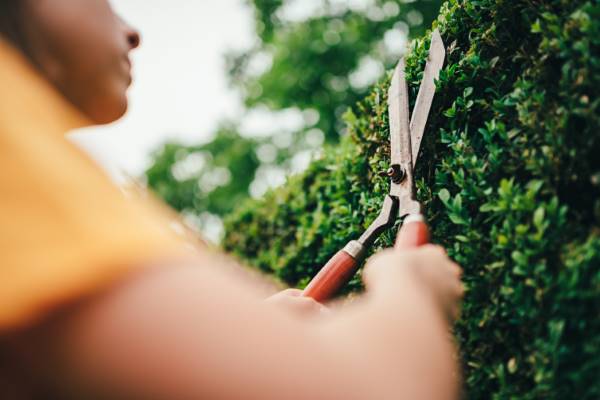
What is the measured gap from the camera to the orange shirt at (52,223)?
0.70m

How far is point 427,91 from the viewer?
213 cm

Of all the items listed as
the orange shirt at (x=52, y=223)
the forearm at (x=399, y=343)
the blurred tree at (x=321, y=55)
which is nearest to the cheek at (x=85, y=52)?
the orange shirt at (x=52, y=223)

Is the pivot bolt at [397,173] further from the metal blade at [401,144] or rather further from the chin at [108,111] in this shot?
the chin at [108,111]

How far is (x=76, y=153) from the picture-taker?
83 centimetres

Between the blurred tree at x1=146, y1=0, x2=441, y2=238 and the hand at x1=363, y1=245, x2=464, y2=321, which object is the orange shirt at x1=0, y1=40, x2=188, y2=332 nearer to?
the hand at x1=363, y1=245, x2=464, y2=321

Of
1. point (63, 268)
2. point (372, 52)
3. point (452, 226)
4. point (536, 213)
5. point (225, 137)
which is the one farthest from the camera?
point (225, 137)

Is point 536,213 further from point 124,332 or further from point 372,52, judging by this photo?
point 372,52

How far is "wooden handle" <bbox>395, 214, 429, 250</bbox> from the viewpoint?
51.1 inches

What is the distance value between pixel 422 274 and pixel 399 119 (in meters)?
1.23

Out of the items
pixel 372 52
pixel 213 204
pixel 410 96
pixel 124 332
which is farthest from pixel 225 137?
pixel 124 332

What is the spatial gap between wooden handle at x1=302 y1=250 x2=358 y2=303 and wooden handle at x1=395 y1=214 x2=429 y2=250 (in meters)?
0.52

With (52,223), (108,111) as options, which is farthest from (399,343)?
(108,111)

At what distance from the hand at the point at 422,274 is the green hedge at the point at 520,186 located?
0.55m

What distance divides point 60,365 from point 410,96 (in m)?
2.05
